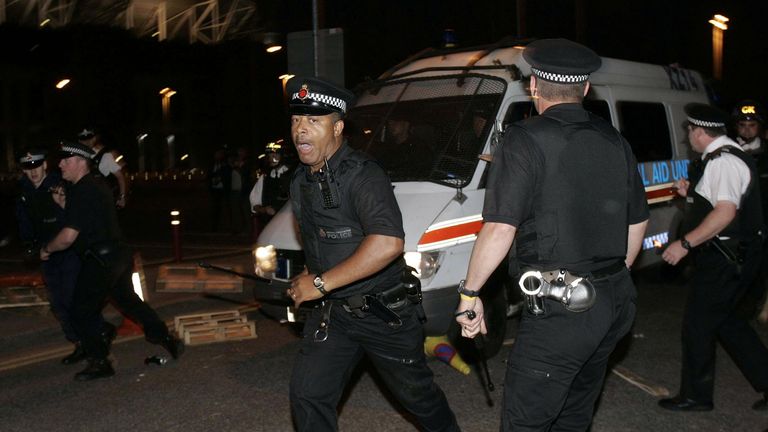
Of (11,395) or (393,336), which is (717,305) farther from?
(11,395)

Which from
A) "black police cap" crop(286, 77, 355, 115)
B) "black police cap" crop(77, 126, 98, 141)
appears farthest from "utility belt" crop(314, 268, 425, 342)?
"black police cap" crop(77, 126, 98, 141)

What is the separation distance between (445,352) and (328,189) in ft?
9.67

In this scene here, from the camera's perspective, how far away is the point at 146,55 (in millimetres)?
43594

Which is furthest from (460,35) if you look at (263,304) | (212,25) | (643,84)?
(263,304)

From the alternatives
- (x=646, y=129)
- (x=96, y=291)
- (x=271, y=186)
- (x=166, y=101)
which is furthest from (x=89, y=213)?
(x=166, y=101)

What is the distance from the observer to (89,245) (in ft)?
20.6

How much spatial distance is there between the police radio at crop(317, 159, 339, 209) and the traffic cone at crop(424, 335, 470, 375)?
2770mm

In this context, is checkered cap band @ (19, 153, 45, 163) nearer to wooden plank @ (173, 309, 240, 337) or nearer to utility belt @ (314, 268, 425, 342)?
wooden plank @ (173, 309, 240, 337)

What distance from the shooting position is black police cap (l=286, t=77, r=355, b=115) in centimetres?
378

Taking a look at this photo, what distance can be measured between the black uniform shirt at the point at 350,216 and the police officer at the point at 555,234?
631 mm

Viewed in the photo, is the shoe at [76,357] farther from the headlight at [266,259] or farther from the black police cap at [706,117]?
the black police cap at [706,117]

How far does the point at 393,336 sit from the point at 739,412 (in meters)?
2.83

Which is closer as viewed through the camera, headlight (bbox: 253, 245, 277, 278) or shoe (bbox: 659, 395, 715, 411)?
shoe (bbox: 659, 395, 715, 411)

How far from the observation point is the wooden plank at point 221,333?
742 cm
